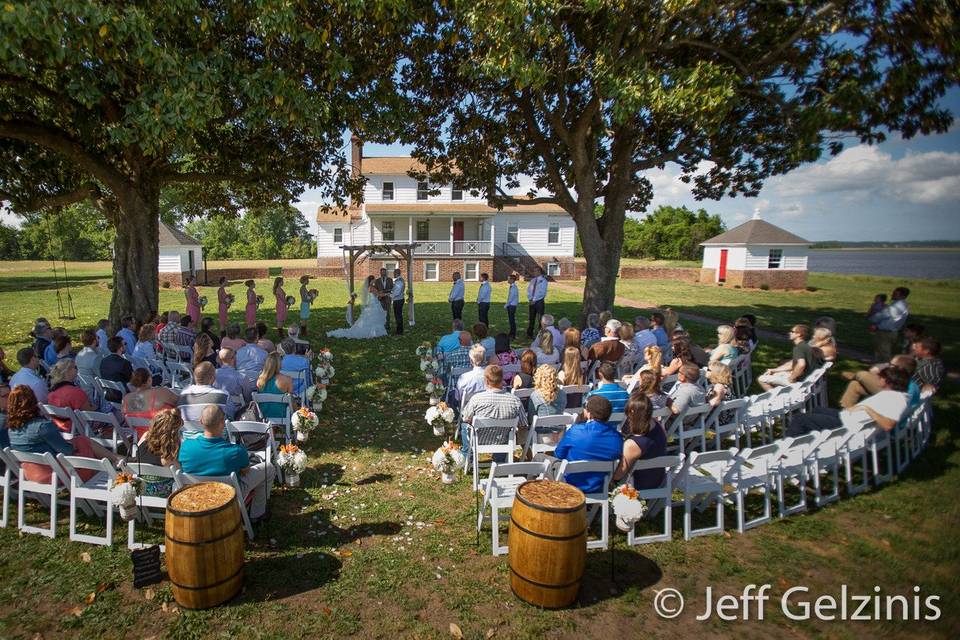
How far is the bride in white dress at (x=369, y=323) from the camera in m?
14.2

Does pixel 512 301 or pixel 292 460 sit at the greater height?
pixel 512 301

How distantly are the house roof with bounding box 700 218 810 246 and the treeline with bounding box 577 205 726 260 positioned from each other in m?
23.1

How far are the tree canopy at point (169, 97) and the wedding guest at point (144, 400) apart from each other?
12.0 ft

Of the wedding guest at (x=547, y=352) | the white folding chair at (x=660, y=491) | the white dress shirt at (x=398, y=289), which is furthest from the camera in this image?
the white dress shirt at (x=398, y=289)

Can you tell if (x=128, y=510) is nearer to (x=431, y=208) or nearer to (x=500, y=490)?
(x=500, y=490)

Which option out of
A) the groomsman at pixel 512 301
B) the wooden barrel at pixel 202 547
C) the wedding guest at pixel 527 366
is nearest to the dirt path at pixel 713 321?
the groomsman at pixel 512 301

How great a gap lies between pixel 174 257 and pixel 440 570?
3412 centimetres

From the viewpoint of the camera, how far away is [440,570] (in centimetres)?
412

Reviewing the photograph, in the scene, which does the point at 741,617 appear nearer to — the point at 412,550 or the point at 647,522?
the point at 647,522

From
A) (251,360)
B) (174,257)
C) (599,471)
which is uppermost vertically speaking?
(174,257)

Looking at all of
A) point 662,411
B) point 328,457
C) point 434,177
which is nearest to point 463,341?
point 328,457

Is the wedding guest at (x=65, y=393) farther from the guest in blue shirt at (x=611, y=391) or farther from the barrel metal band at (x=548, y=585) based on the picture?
the guest in blue shirt at (x=611, y=391)

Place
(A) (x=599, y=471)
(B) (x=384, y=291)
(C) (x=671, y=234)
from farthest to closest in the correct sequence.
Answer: (C) (x=671, y=234)
(B) (x=384, y=291)
(A) (x=599, y=471)

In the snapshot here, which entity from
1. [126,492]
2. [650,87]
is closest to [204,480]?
[126,492]
